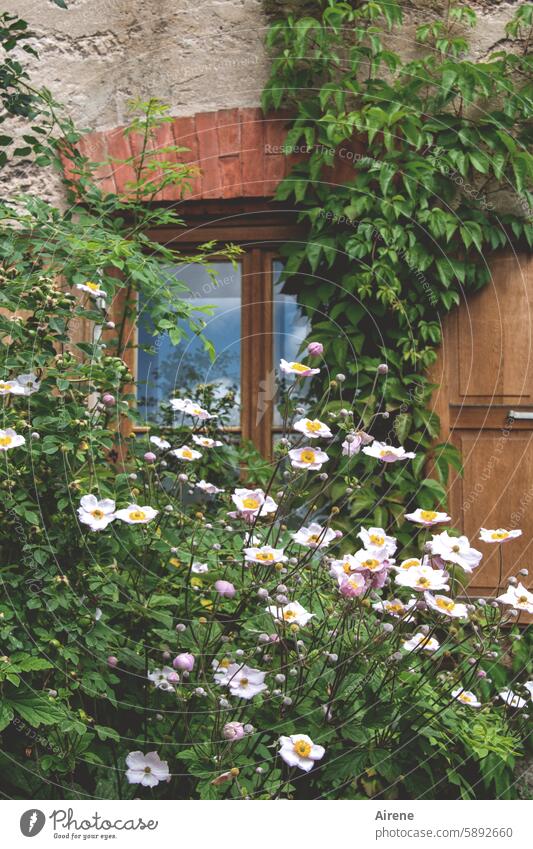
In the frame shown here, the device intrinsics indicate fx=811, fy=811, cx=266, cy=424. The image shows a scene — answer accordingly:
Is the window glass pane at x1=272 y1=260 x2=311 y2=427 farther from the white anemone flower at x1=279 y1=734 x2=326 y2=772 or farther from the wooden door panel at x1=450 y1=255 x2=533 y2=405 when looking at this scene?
the white anemone flower at x1=279 y1=734 x2=326 y2=772

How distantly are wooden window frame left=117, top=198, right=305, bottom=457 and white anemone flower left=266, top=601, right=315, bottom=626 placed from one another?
67.6 inches

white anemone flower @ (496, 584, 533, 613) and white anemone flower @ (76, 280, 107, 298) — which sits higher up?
white anemone flower @ (76, 280, 107, 298)

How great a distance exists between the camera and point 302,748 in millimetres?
1532

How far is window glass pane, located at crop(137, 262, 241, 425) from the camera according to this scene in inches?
138

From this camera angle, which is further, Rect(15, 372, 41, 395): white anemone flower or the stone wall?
the stone wall

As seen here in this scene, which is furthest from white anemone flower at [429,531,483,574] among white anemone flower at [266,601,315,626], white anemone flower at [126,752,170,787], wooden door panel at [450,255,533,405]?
wooden door panel at [450,255,533,405]

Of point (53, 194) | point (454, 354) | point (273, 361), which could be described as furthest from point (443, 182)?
point (53, 194)

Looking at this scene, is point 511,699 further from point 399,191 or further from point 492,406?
point 399,191

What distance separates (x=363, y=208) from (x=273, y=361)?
0.74 meters

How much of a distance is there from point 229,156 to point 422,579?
2.43 metres

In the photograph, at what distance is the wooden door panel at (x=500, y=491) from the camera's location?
3293mm

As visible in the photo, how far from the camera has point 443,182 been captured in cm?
335

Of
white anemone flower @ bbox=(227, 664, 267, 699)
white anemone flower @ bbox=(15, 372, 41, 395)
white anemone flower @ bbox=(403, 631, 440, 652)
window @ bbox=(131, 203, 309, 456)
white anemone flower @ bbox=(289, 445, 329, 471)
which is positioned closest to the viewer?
white anemone flower @ bbox=(227, 664, 267, 699)
